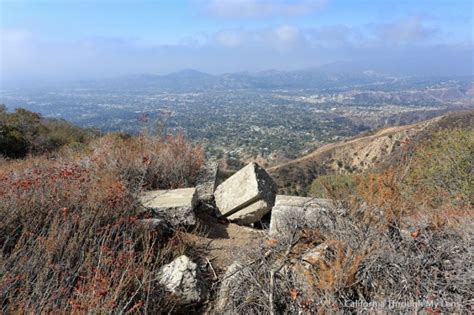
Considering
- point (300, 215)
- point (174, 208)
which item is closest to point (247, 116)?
point (174, 208)

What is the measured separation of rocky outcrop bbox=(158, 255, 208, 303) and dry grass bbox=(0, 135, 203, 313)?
0.12 meters

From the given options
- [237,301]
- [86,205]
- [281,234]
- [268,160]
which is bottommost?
[268,160]

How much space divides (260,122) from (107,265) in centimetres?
6883

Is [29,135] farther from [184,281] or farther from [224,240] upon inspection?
[184,281]

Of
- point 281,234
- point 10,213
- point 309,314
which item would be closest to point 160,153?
point 10,213

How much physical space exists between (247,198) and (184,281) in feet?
8.79

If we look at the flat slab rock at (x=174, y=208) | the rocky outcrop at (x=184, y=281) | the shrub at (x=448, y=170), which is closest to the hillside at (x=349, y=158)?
the shrub at (x=448, y=170)

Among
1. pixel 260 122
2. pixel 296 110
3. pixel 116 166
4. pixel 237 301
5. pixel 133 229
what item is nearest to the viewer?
pixel 237 301

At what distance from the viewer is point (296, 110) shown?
322 ft

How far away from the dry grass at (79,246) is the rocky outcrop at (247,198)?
5.36 feet

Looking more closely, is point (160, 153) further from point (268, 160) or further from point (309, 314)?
point (268, 160)

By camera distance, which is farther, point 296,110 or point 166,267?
point 296,110

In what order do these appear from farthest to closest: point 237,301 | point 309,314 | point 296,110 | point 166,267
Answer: point 296,110 → point 166,267 → point 237,301 → point 309,314

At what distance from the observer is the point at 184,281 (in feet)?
12.1
